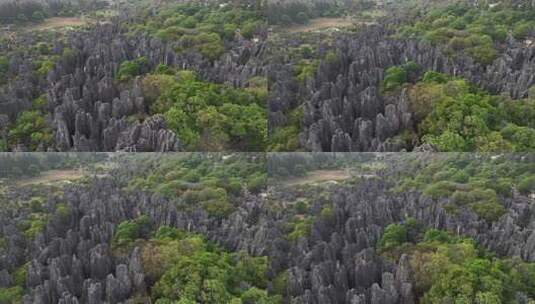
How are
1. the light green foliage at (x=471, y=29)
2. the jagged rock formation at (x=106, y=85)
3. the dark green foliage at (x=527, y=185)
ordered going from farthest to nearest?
1. the light green foliage at (x=471, y=29)
2. the dark green foliage at (x=527, y=185)
3. the jagged rock formation at (x=106, y=85)

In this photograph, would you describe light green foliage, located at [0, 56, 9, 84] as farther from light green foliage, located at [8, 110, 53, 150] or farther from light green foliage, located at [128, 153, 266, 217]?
light green foliage, located at [128, 153, 266, 217]

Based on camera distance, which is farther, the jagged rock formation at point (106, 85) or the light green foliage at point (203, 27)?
the light green foliage at point (203, 27)

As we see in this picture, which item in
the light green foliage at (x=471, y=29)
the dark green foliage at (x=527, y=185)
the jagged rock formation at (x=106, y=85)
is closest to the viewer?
the jagged rock formation at (x=106, y=85)

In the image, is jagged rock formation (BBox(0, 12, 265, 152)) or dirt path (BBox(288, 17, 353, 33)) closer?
jagged rock formation (BBox(0, 12, 265, 152))

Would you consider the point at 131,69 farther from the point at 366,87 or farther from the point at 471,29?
the point at 471,29

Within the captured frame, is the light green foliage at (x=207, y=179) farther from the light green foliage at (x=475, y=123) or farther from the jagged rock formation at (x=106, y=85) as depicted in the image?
the light green foliage at (x=475, y=123)

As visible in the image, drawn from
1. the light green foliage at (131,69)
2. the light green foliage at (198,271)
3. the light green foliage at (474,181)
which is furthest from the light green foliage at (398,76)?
the light green foliage at (131,69)

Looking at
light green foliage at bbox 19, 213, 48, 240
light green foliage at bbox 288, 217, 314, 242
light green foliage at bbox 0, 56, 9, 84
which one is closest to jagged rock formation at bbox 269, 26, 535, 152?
light green foliage at bbox 288, 217, 314, 242
